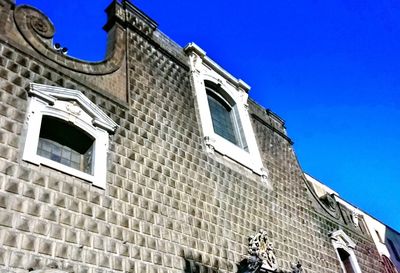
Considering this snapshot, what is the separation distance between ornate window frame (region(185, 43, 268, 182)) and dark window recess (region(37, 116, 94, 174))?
3.13 metres

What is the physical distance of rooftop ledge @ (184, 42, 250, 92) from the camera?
10.7 metres

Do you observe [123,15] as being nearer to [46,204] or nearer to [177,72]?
[177,72]

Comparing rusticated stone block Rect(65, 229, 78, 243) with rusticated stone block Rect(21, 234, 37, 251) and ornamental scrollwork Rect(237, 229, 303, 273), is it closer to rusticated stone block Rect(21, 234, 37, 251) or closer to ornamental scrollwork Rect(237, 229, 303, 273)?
rusticated stone block Rect(21, 234, 37, 251)

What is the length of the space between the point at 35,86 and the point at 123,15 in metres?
3.82

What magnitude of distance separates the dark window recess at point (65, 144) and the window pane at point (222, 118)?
4.25m

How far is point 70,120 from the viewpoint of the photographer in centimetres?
618

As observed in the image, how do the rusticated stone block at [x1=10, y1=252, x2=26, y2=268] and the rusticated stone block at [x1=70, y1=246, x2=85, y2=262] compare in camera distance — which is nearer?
the rusticated stone block at [x1=10, y1=252, x2=26, y2=268]

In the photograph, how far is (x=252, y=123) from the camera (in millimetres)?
11797

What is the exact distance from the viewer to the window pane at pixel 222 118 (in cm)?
1038

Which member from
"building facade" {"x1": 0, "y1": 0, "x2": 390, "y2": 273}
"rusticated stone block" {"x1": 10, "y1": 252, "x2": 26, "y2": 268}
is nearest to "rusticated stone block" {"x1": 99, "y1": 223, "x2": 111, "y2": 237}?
"building facade" {"x1": 0, "y1": 0, "x2": 390, "y2": 273}

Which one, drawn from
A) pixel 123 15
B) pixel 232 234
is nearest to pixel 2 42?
pixel 123 15

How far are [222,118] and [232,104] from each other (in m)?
0.84

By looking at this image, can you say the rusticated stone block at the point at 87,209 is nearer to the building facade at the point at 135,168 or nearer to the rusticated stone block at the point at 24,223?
the building facade at the point at 135,168

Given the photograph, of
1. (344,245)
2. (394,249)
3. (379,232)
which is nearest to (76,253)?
(344,245)
